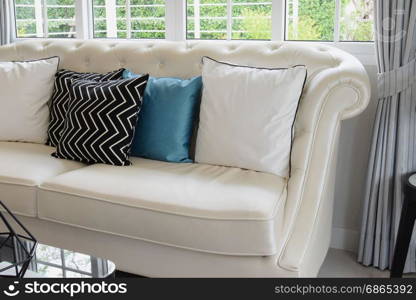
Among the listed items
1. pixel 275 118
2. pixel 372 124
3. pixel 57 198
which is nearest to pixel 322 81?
pixel 275 118

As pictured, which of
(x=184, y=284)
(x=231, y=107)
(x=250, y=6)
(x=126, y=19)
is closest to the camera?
(x=184, y=284)

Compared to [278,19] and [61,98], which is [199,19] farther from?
[61,98]

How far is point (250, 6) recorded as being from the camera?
9.12 ft

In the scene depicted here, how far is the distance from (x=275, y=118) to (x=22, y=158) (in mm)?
1154

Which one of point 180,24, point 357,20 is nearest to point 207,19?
point 180,24

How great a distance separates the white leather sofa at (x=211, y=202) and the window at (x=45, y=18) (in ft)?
4.29

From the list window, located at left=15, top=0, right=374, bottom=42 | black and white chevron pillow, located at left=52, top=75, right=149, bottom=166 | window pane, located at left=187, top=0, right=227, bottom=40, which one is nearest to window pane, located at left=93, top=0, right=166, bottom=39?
window, located at left=15, top=0, right=374, bottom=42

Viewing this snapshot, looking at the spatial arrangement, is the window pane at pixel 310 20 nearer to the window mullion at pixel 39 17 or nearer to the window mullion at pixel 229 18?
the window mullion at pixel 229 18

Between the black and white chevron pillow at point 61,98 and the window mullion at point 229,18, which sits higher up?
the window mullion at point 229,18

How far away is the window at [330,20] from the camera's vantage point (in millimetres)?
2549

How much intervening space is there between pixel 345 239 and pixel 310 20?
3.74 ft

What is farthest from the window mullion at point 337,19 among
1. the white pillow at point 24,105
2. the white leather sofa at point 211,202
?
the white pillow at point 24,105

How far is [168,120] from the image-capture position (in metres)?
2.23

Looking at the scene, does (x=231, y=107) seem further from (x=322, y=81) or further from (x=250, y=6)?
(x=250, y=6)
